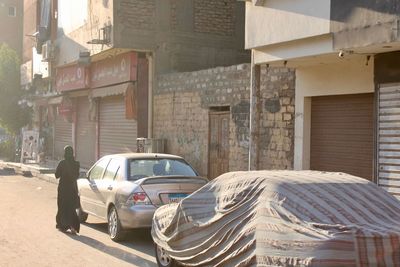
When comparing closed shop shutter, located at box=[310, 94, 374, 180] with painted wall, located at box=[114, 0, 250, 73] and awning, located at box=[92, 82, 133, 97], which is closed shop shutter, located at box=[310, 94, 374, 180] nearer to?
painted wall, located at box=[114, 0, 250, 73]

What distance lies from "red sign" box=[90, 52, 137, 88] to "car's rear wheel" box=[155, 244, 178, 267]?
12990 mm

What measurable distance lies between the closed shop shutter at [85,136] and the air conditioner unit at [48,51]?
2.44 meters

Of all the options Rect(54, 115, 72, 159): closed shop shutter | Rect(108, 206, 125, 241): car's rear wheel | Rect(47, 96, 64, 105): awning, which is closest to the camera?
Rect(108, 206, 125, 241): car's rear wheel

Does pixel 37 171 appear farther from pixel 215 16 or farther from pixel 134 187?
pixel 134 187

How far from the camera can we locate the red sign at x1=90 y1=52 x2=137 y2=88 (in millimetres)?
19922

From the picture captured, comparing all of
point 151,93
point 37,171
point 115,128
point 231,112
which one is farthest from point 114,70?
point 231,112

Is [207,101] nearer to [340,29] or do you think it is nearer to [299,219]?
[340,29]

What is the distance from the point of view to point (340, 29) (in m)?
9.76

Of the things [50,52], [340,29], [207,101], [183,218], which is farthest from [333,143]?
[50,52]

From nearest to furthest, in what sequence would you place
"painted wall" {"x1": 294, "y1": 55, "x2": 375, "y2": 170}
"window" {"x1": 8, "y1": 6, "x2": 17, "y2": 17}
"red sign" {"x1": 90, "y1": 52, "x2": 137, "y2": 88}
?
"painted wall" {"x1": 294, "y1": 55, "x2": 375, "y2": 170}
"red sign" {"x1": 90, "y1": 52, "x2": 137, "y2": 88}
"window" {"x1": 8, "y1": 6, "x2": 17, "y2": 17}

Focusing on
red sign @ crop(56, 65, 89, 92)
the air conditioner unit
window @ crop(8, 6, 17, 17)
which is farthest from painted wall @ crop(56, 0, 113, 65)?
window @ crop(8, 6, 17, 17)

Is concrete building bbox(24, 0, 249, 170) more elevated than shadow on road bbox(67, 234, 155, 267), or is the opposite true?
concrete building bbox(24, 0, 249, 170)

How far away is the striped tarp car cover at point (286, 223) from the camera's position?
4605 mm

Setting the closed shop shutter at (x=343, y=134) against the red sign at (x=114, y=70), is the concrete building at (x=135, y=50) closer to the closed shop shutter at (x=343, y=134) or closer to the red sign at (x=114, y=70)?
the red sign at (x=114, y=70)
